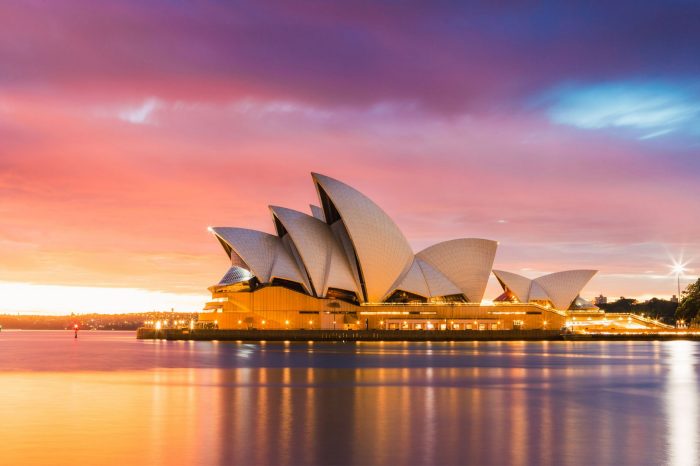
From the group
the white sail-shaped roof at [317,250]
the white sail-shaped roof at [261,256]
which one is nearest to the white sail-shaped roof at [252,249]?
the white sail-shaped roof at [261,256]

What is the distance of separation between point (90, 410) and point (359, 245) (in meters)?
65.6

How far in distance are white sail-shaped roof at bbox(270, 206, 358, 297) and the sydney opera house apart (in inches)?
4.9

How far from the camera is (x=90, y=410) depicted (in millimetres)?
24906

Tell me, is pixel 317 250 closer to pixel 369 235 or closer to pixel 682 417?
pixel 369 235

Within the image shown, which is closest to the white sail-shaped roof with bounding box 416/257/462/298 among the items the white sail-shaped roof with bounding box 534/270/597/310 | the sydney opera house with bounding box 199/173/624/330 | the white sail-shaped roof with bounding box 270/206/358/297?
the sydney opera house with bounding box 199/173/624/330

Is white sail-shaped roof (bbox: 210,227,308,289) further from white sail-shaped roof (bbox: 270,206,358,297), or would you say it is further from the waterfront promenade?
the waterfront promenade

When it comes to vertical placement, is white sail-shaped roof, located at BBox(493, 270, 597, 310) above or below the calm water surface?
above

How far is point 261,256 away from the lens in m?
92.0

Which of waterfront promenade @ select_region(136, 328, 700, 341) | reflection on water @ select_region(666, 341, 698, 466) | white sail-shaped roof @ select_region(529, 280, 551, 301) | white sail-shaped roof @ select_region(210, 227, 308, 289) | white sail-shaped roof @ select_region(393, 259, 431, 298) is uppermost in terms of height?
white sail-shaped roof @ select_region(210, 227, 308, 289)

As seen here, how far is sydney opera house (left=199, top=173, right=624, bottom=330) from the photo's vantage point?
90375 millimetres

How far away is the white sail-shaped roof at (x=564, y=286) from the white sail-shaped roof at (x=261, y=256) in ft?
152

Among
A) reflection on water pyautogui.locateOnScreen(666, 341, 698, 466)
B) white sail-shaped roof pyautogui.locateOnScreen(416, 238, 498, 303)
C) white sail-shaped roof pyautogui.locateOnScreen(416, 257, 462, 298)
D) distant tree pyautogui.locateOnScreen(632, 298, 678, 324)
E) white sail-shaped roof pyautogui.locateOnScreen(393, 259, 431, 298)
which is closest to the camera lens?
reflection on water pyautogui.locateOnScreen(666, 341, 698, 466)

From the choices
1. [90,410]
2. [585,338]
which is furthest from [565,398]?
[585,338]

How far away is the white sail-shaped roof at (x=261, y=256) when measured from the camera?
91.6 meters
